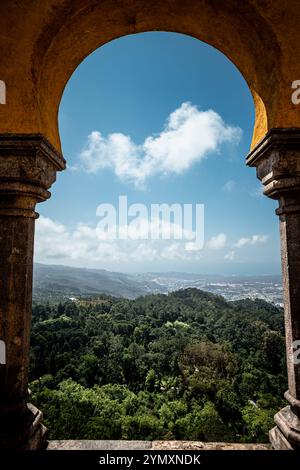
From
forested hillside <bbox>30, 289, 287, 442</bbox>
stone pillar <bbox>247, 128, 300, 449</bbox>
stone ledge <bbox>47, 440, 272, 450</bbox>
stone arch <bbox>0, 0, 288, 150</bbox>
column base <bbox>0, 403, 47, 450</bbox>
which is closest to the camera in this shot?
column base <bbox>0, 403, 47, 450</bbox>

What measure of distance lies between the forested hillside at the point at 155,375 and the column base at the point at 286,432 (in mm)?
41707

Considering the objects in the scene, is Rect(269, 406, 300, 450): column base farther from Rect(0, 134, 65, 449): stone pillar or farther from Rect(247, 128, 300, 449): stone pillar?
Rect(0, 134, 65, 449): stone pillar

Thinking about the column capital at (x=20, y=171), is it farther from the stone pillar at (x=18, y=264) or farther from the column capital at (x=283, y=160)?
the column capital at (x=283, y=160)

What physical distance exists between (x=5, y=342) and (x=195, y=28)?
4.17 meters

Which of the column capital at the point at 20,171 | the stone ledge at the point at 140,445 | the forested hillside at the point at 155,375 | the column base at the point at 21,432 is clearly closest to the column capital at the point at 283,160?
the column capital at the point at 20,171

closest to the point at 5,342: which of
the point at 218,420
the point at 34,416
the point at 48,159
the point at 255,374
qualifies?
the point at 34,416

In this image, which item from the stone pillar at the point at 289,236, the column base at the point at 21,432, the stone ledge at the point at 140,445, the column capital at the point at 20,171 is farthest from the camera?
the stone ledge at the point at 140,445

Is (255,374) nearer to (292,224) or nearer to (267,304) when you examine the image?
(267,304)

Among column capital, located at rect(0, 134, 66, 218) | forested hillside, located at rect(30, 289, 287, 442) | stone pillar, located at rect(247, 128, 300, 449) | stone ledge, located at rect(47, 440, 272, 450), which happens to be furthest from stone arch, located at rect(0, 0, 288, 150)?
forested hillside, located at rect(30, 289, 287, 442)

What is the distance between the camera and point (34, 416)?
10.6 feet

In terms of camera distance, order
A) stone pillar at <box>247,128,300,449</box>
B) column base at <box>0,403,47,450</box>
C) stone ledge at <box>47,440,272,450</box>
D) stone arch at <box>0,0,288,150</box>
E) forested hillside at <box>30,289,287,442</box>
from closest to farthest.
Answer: column base at <box>0,403,47,450</box> → stone pillar at <box>247,128,300,449</box> → stone arch at <box>0,0,288,150</box> → stone ledge at <box>47,440,272,450</box> → forested hillside at <box>30,289,287,442</box>

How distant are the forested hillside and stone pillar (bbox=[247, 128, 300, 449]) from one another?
4198 centimetres

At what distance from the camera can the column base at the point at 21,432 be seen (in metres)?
2.91

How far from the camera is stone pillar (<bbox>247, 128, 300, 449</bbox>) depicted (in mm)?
3109
